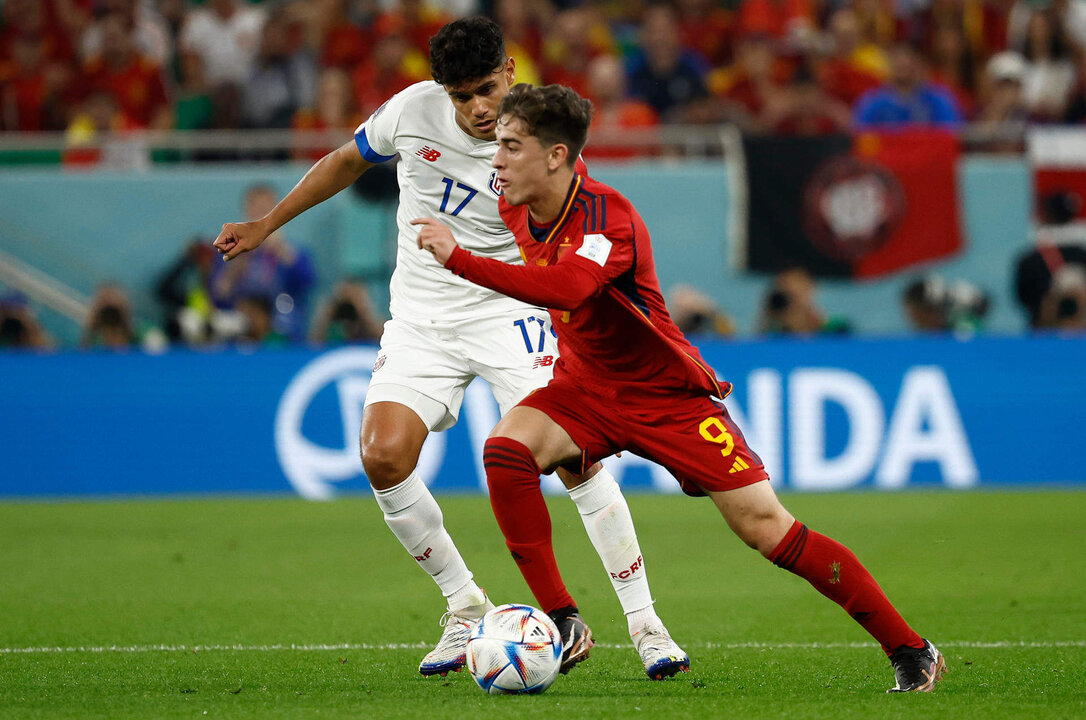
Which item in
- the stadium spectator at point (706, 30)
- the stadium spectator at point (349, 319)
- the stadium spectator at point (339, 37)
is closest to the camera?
the stadium spectator at point (349, 319)

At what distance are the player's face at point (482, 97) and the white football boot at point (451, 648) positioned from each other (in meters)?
1.92

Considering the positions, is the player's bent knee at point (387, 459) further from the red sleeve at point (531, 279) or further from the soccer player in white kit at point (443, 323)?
the red sleeve at point (531, 279)

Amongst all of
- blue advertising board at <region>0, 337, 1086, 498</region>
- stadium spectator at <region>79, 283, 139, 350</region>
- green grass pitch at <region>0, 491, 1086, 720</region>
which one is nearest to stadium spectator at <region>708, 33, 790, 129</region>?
blue advertising board at <region>0, 337, 1086, 498</region>

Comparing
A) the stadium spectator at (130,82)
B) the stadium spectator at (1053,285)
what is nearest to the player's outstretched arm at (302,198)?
the stadium spectator at (1053,285)

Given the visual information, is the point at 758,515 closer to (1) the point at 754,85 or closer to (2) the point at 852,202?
(2) the point at 852,202

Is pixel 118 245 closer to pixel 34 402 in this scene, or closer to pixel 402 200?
pixel 34 402

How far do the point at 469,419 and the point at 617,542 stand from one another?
602cm

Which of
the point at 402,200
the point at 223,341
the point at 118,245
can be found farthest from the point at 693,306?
the point at 402,200

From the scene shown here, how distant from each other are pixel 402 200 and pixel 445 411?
93cm

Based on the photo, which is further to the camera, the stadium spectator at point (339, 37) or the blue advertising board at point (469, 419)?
the stadium spectator at point (339, 37)

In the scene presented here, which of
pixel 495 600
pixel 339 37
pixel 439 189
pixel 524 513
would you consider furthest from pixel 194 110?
pixel 524 513

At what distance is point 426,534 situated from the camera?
5668 mm

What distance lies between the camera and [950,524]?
9.66 meters

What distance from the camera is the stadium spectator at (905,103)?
45.0ft
